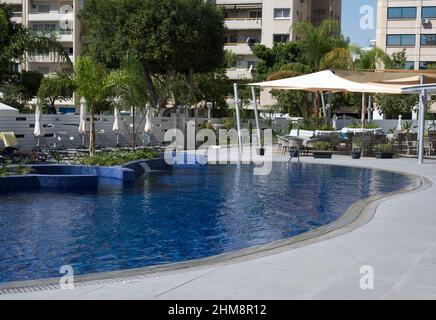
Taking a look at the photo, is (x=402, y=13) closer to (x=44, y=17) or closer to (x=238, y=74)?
(x=238, y=74)

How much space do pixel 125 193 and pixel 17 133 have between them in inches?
453

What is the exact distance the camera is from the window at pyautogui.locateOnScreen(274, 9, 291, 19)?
6218 cm

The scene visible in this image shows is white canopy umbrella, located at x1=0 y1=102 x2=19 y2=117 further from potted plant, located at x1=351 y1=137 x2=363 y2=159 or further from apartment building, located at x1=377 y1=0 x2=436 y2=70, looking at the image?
apartment building, located at x1=377 y1=0 x2=436 y2=70

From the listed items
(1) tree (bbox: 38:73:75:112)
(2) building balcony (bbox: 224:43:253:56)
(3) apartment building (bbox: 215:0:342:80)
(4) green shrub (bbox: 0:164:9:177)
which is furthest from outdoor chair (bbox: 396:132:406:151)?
(2) building balcony (bbox: 224:43:253:56)

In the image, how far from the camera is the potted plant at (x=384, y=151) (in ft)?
84.0

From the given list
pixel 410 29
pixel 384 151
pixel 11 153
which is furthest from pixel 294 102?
pixel 11 153

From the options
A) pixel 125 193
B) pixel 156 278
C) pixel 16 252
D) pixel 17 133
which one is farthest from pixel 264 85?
pixel 156 278

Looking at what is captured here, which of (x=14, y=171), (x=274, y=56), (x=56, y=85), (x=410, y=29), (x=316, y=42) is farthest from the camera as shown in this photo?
(x=410, y=29)

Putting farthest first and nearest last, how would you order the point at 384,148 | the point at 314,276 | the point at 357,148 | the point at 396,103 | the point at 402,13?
1. the point at 402,13
2. the point at 396,103
3. the point at 384,148
4. the point at 357,148
5. the point at 314,276

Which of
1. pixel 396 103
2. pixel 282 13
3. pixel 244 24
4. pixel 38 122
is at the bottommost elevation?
pixel 38 122

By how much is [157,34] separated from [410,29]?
37001 mm

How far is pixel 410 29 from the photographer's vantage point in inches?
2569

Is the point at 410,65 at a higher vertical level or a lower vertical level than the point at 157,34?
higher

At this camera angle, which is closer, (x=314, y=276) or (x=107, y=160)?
(x=314, y=276)
